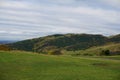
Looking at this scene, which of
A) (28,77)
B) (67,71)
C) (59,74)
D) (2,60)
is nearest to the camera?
(28,77)

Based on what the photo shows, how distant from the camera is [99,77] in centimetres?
3306

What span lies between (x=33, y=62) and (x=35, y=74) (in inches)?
393

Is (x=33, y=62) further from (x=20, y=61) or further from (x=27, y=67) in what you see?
(x=27, y=67)

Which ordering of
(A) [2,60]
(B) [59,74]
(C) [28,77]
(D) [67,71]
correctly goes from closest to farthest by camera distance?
(C) [28,77] < (B) [59,74] < (D) [67,71] < (A) [2,60]

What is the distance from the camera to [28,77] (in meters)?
31.5

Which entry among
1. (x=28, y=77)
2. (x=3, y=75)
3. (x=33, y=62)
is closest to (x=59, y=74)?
(x=28, y=77)

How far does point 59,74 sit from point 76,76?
2.25m

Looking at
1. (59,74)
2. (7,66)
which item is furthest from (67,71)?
(7,66)

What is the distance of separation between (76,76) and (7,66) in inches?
416

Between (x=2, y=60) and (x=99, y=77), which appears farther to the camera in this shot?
(x=2, y=60)

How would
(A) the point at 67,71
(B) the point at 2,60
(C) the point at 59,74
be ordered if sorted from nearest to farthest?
(C) the point at 59,74
(A) the point at 67,71
(B) the point at 2,60

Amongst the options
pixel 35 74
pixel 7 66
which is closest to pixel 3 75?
pixel 35 74

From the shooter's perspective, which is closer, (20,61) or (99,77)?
(99,77)

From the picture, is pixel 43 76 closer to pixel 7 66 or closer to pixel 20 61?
pixel 7 66
